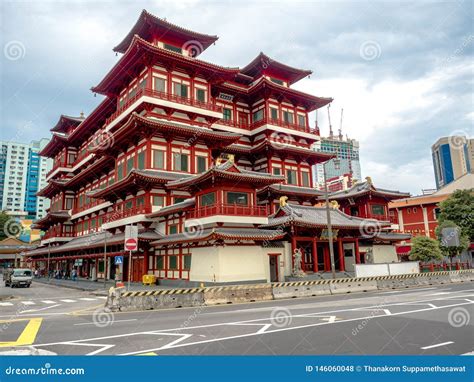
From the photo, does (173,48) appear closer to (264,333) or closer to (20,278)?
(20,278)

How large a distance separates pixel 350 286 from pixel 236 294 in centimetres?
1011

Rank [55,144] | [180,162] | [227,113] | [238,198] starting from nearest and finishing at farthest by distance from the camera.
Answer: [238,198] < [180,162] < [227,113] < [55,144]

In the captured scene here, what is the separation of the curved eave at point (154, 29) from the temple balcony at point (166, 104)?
699 cm

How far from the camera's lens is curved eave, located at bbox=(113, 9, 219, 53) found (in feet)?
124

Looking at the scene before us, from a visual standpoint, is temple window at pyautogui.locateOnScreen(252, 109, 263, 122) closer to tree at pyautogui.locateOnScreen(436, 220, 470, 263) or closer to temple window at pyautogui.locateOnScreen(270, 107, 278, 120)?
temple window at pyautogui.locateOnScreen(270, 107, 278, 120)

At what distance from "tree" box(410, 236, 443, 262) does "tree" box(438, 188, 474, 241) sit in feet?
46.0

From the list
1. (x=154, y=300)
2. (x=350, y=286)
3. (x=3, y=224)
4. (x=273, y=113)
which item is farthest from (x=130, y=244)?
(x=3, y=224)

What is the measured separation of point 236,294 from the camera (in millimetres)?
21969

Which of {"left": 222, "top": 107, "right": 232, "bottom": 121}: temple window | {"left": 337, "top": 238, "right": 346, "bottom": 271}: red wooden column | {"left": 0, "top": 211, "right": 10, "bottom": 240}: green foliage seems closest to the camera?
{"left": 337, "top": 238, "right": 346, "bottom": 271}: red wooden column

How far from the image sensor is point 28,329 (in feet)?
42.0

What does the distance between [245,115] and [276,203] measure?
46.7 feet

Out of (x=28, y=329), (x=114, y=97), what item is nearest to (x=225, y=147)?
(x=114, y=97)

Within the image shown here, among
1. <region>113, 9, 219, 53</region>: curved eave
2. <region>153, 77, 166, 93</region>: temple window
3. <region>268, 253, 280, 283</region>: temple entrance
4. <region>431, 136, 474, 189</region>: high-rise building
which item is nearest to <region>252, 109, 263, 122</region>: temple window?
<region>113, 9, 219, 53</region>: curved eave

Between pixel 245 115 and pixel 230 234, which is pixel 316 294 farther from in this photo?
pixel 245 115
